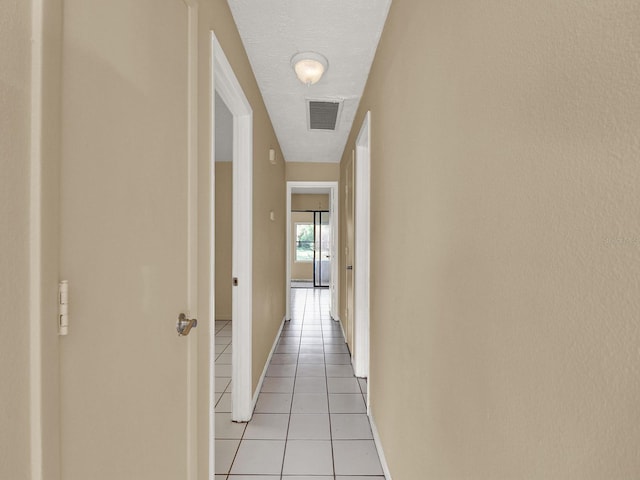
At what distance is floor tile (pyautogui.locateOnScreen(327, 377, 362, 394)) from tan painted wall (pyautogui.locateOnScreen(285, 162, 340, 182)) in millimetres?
3117

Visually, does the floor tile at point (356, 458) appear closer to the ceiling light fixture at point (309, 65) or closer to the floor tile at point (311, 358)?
the floor tile at point (311, 358)

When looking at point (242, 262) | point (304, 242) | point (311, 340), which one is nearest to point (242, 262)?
point (242, 262)

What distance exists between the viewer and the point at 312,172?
5262 millimetres

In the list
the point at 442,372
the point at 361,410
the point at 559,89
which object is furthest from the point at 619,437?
the point at 361,410

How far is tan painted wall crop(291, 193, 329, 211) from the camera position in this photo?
9.48 m

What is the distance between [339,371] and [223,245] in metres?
2.96

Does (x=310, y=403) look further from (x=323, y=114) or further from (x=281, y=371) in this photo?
(x=323, y=114)
